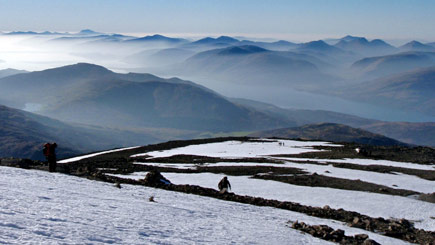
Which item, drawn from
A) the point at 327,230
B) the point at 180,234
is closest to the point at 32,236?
the point at 180,234

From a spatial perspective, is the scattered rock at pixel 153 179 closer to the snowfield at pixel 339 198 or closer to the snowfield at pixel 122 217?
the snowfield at pixel 122 217

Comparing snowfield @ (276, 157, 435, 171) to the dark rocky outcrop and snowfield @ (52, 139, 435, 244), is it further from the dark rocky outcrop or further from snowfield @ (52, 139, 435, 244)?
the dark rocky outcrop

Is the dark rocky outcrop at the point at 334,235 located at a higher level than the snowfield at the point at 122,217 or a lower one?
lower

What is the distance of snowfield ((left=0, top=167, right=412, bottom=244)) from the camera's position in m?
12.2

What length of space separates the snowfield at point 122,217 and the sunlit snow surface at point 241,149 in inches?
1235

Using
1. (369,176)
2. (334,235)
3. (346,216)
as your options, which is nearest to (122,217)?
(334,235)

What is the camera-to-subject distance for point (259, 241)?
50.1 ft

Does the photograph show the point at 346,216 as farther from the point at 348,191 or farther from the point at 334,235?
the point at 348,191

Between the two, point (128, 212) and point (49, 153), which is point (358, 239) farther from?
point (49, 153)

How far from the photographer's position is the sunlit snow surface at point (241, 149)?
2188 inches

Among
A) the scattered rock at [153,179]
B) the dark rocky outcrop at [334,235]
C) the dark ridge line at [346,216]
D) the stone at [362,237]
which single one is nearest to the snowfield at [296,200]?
the dark rocky outcrop at [334,235]

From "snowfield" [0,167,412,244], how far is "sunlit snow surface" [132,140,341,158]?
31.4 metres

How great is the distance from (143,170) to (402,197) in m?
21.7

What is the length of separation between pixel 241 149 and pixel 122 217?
46.0m
